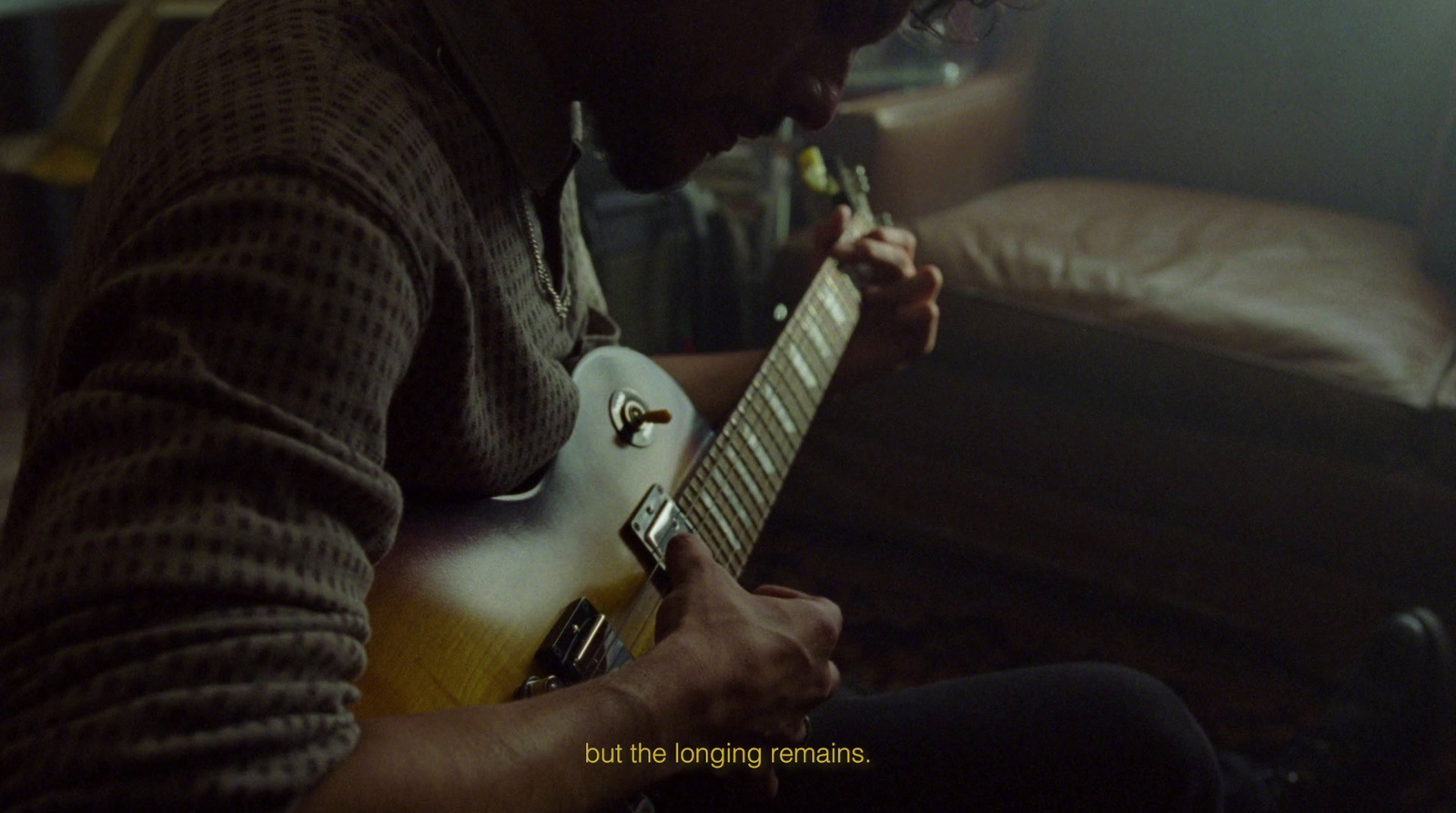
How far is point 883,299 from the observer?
3.93 ft

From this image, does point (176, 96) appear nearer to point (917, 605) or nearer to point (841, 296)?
point (841, 296)

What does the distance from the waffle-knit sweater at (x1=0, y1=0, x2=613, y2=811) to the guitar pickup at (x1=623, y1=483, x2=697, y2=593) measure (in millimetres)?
229

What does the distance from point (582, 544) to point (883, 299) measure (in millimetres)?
559

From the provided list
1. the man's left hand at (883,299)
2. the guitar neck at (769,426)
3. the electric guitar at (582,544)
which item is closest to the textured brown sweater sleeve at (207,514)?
the electric guitar at (582,544)

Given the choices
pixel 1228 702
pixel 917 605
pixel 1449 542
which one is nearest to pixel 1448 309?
pixel 1449 542

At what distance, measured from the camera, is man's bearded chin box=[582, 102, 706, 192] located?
29.6 inches

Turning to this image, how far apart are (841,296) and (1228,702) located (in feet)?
2.59

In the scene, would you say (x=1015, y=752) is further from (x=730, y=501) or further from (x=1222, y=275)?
(x=1222, y=275)

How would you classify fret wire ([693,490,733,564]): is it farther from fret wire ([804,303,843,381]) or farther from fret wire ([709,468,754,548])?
fret wire ([804,303,843,381])

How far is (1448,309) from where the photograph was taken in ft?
5.04

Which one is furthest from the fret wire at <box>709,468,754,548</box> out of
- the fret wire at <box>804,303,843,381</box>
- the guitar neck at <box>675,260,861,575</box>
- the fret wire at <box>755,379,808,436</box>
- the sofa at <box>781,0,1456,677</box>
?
the sofa at <box>781,0,1456,677</box>

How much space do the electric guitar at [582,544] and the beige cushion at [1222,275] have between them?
0.68m

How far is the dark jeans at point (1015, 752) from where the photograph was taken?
0.81 meters

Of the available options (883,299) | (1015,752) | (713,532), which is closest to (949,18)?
(883,299)
